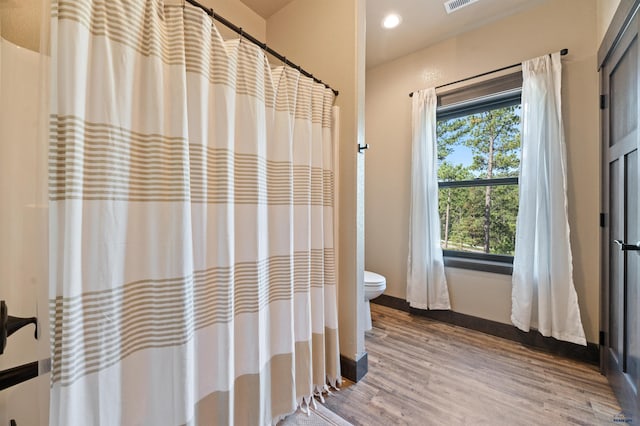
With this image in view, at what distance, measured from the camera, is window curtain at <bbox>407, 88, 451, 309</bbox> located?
2.38 meters

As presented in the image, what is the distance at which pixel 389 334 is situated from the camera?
2160mm

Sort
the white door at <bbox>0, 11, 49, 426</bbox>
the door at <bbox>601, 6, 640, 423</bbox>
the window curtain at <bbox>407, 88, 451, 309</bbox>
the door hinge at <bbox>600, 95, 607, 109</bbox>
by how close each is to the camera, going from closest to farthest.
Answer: the white door at <bbox>0, 11, 49, 426</bbox>, the door at <bbox>601, 6, 640, 423</bbox>, the door hinge at <bbox>600, 95, 607, 109</bbox>, the window curtain at <bbox>407, 88, 451, 309</bbox>

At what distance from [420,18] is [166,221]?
8.35ft

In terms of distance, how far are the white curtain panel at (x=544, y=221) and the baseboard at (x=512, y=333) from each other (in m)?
0.12

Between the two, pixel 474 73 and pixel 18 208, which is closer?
pixel 18 208

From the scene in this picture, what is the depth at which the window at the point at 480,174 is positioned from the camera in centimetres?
219

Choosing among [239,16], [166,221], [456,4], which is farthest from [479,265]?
[239,16]

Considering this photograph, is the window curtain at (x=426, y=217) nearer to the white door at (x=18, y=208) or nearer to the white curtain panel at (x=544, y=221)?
the white curtain panel at (x=544, y=221)

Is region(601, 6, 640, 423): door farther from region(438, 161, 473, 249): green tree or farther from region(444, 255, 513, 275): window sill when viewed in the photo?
region(438, 161, 473, 249): green tree

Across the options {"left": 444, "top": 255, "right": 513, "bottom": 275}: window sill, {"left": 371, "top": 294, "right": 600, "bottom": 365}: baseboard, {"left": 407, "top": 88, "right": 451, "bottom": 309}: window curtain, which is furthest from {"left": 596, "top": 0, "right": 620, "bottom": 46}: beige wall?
{"left": 371, "top": 294, "right": 600, "bottom": 365}: baseboard

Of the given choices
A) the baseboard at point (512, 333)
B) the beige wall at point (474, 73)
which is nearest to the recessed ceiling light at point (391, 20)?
the beige wall at point (474, 73)

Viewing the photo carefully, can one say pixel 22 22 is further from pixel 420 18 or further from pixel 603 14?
pixel 603 14

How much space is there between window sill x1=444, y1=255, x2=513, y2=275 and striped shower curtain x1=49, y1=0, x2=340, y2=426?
183cm

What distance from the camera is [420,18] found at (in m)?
2.12
